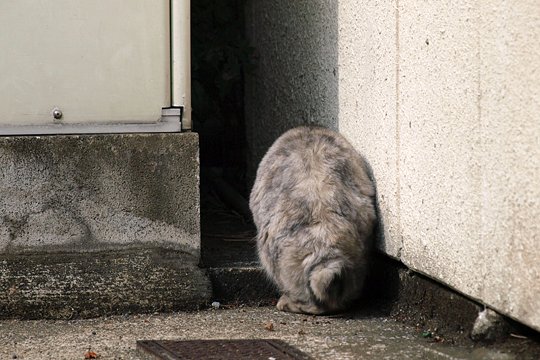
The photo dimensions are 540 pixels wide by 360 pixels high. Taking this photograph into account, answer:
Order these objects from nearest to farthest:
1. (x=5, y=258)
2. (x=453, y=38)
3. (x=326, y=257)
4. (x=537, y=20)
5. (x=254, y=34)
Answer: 1. (x=537, y=20)
2. (x=453, y=38)
3. (x=326, y=257)
4. (x=5, y=258)
5. (x=254, y=34)

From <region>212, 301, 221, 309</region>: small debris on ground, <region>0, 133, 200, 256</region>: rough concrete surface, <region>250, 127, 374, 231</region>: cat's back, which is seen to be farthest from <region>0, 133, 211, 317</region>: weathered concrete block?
<region>250, 127, 374, 231</region>: cat's back

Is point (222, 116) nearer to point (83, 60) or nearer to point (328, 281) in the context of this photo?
point (83, 60)

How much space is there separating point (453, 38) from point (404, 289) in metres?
1.16

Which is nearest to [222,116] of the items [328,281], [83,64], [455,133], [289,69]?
[289,69]

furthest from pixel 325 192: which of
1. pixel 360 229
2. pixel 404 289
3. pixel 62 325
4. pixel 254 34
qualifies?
pixel 254 34

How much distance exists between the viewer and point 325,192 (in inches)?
161

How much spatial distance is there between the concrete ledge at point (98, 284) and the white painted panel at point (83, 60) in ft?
2.00

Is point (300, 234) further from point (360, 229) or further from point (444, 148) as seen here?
point (444, 148)

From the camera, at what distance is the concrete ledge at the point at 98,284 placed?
165 inches

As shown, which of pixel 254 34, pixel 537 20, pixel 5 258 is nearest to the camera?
pixel 537 20

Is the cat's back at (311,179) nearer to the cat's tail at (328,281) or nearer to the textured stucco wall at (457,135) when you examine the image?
the textured stucco wall at (457,135)

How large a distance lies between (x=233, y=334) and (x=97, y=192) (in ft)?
2.98

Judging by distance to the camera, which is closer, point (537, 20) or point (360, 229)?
point (537, 20)

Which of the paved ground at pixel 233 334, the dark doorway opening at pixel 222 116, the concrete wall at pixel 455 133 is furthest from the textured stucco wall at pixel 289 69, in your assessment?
the paved ground at pixel 233 334
